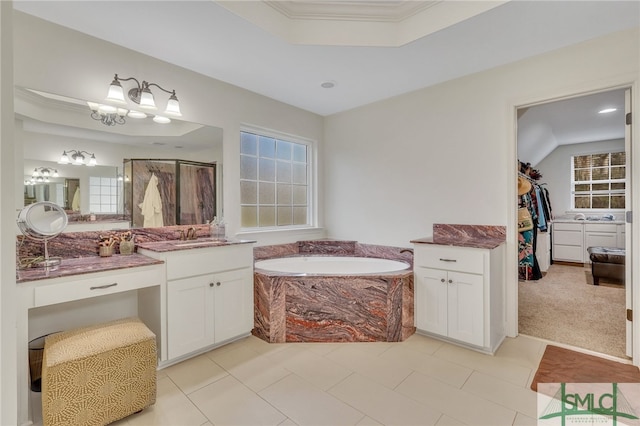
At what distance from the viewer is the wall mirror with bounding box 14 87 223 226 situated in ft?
6.41

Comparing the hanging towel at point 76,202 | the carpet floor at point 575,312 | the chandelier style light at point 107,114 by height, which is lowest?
the carpet floor at point 575,312

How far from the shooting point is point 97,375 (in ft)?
5.09

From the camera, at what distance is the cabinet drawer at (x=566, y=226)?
5260mm

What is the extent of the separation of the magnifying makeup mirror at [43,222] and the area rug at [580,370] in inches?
127

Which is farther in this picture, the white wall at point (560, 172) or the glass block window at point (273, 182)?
the white wall at point (560, 172)

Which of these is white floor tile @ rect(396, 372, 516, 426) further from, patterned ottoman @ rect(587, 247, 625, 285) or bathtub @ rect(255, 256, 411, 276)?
patterned ottoman @ rect(587, 247, 625, 285)

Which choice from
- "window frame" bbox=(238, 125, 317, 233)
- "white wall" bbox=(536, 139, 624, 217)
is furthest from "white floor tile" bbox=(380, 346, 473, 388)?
"white wall" bbox=(536, 139, 624, 217)

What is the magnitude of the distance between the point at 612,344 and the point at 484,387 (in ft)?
4.66

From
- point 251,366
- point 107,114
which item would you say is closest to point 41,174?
point 107,114

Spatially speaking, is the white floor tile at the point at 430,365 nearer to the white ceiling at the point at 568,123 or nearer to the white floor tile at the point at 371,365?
the white floor tile at the point at 371,365

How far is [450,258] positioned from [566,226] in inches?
177

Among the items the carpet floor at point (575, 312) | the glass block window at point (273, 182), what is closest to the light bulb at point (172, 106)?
the glass block window at point (273, 182)

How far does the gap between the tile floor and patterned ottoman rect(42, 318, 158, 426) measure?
145 mm

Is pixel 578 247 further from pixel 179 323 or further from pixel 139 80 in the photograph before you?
pixel 139 80
